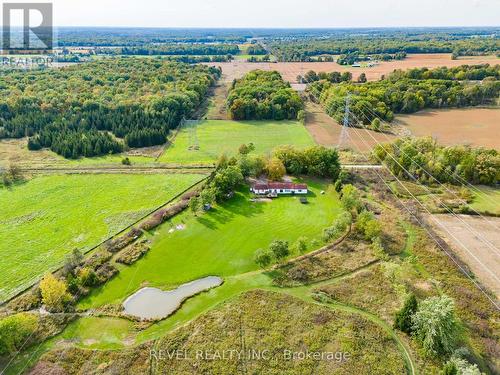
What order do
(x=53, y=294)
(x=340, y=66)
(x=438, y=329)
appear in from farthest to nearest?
(x=340, y=66) → (x=53, y=294) → (x=438, y=329)

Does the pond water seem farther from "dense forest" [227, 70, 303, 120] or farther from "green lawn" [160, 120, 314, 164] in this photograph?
"dense forest" [227, 70, 303, 120]

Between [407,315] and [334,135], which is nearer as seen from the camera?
[407,315]

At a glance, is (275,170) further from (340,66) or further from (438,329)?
(340,66)

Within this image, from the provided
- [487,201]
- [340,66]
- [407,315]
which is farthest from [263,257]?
[340,66]

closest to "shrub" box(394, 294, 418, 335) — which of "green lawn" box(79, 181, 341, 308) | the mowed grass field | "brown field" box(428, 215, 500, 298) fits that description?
"brown field" box(428, 215, 500, 298)

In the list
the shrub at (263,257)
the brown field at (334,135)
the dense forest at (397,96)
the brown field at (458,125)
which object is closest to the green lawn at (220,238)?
the shrub at (263,257)
